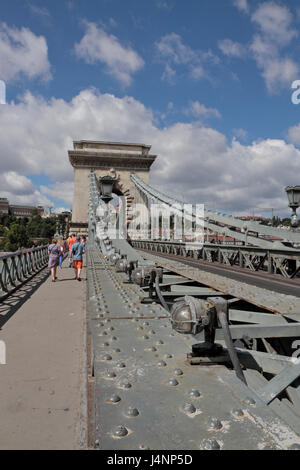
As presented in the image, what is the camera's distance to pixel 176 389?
4.60 feet

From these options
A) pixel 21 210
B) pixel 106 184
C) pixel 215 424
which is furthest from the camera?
pixel 21 210

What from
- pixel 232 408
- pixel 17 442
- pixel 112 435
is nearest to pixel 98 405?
pixel 112 435

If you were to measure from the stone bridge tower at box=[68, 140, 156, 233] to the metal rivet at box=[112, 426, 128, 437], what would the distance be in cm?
3307

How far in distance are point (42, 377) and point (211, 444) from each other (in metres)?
2.12

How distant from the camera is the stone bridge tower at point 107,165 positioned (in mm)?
34344

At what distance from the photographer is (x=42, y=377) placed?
9.00 ft

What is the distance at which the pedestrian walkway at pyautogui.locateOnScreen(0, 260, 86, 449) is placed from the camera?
1.92m

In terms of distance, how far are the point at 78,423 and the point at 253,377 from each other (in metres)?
1.15

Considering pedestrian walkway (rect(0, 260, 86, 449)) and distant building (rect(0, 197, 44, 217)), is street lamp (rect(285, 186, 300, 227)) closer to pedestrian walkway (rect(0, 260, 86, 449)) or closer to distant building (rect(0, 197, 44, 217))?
pedestrian walkway (rect(0, 260, 86, 449))

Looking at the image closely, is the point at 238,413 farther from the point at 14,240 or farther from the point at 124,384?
the point at 14,240

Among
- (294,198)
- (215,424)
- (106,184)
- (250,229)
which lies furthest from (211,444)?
(294,198)

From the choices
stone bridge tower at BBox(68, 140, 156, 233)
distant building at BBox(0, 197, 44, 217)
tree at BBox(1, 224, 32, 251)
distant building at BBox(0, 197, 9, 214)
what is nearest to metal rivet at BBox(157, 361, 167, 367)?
stone bridge tower at BBox(68, 140, 156, 233)

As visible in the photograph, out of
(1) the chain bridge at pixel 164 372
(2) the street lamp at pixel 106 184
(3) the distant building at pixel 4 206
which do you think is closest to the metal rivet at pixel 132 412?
(1) the chain bridge at pixel 164 372

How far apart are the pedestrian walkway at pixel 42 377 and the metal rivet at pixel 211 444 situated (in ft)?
3.61
